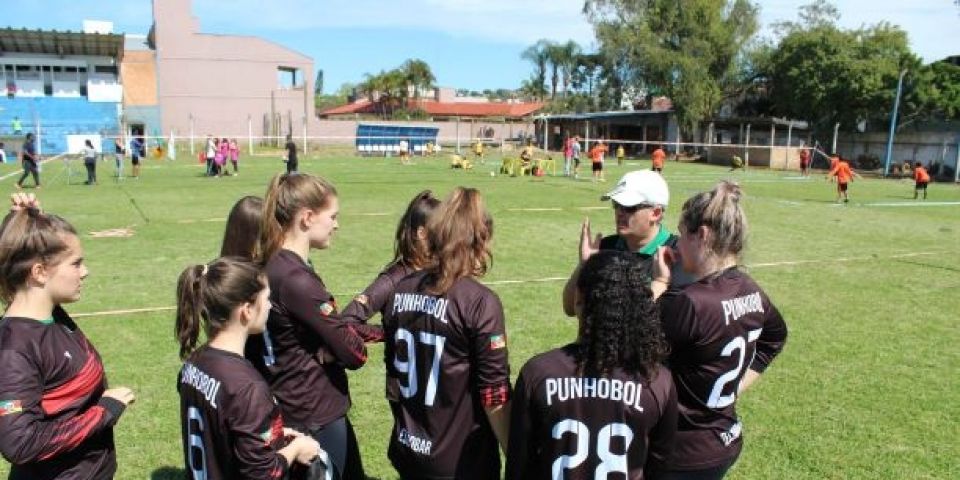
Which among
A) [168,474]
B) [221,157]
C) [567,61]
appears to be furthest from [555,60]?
[168,474]

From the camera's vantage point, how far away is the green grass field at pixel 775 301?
17.5 ft

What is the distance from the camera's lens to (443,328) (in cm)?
294

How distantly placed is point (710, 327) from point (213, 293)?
Result: 2.04 m

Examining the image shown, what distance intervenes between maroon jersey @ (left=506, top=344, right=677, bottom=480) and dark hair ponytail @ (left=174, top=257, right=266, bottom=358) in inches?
47.2

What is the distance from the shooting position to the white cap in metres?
3.74

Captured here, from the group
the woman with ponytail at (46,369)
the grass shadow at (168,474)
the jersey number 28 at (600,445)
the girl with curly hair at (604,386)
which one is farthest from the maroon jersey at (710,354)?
the grass shadow at (168,474)

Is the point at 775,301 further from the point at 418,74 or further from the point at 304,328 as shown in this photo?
the point at 418,74

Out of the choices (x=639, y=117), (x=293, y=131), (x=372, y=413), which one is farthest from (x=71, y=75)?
(x=372, y=413)

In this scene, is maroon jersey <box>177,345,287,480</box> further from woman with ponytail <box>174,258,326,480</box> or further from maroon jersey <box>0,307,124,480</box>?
maroon jersey <box>0,307,124,480</box>

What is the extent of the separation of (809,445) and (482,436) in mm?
3409

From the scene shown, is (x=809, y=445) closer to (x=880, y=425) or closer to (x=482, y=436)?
(x=880, y=425)

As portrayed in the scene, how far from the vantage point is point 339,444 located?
354 centimetres

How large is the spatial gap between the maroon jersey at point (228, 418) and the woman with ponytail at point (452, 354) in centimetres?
60

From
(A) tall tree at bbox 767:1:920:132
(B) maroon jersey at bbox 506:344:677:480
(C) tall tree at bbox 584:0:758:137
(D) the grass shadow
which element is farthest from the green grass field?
(C) tall tree at bbox 584:0:758:137
